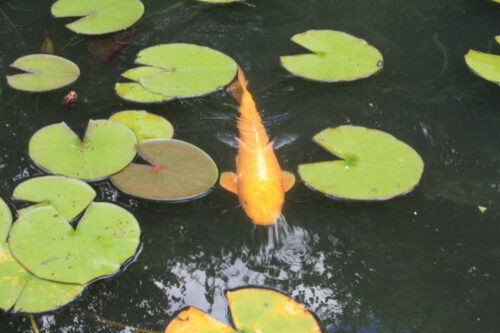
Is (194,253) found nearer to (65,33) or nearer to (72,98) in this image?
(72,98)

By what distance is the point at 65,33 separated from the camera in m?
3.57

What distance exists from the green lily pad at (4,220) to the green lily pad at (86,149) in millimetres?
297

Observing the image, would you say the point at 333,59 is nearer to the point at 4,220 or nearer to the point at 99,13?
the point at 99,13

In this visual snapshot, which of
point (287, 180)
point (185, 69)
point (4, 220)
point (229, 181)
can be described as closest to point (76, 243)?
point (4, 220)

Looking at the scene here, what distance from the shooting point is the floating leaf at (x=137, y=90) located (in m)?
2.95

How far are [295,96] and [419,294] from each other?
1.52 meters

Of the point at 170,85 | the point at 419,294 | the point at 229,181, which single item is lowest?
the point at 419,294

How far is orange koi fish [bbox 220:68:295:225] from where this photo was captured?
239cm

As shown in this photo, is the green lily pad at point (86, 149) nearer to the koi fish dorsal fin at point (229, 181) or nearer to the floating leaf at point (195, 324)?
the koi fish dorsal fin at point (229, 181)

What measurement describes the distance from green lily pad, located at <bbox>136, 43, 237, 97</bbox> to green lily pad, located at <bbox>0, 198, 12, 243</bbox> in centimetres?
111

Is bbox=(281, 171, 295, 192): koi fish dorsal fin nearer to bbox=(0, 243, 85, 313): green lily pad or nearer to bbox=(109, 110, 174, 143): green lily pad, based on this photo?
bbox=(109, 110, 174, 143): green lily pad

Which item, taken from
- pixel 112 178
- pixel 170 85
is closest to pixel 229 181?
pixel 112 178

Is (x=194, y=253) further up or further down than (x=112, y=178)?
further down

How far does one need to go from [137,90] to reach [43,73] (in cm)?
66
